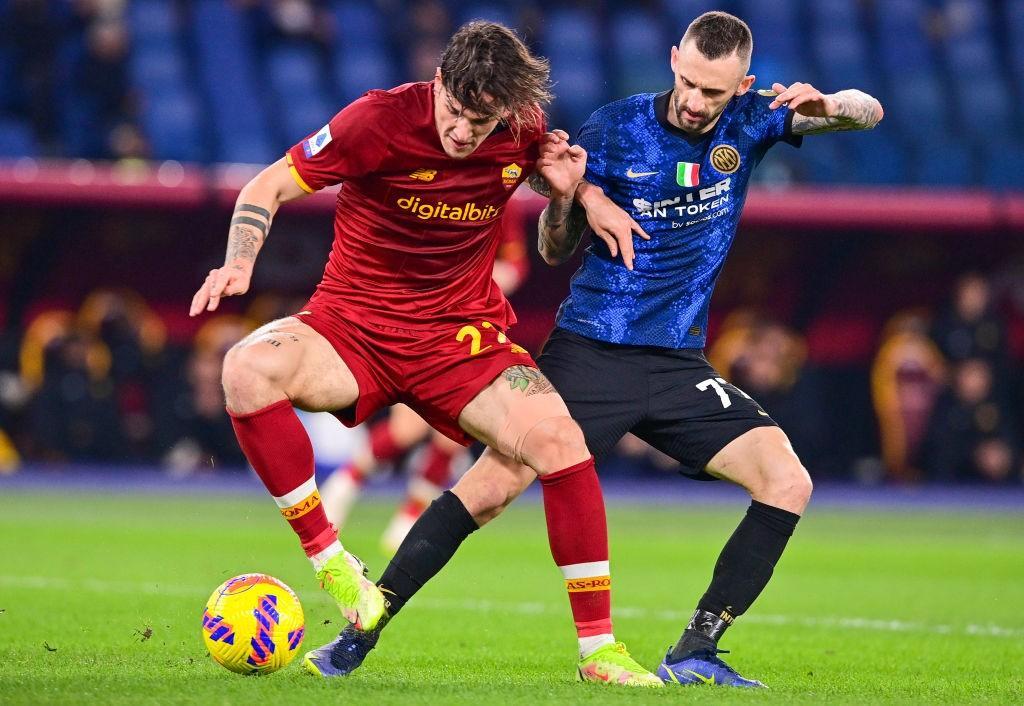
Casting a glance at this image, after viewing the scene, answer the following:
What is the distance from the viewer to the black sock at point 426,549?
581 cm

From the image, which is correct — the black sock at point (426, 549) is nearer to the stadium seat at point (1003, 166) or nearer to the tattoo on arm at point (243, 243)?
the tattoo on arm at point (243, 243)

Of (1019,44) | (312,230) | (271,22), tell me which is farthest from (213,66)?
(1019,44)

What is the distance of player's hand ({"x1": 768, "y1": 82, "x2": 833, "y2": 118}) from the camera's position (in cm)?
571

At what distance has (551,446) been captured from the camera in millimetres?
5465

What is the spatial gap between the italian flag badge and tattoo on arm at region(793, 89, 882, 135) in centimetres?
41

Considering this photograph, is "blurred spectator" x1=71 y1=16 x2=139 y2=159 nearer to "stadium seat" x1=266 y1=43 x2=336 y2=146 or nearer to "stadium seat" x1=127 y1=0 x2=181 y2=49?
"stadium seat" x1=127 y1=0 x2=181 y2=49

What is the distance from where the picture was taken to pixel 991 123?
19.6 metres

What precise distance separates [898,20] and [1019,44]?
1.70 m

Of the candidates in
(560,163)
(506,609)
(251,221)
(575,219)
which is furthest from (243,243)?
(506,609)

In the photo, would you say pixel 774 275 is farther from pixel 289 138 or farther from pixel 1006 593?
pixel 1006 593

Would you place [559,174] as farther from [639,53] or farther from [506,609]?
[639,53]

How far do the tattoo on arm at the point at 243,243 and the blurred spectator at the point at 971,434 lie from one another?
12.8 meters

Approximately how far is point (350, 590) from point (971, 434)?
43.2 ft

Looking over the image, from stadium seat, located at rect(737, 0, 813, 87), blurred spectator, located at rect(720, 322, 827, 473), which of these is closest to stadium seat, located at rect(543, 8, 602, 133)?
stadium seat, located at rect(737, 0, 813, 87)
